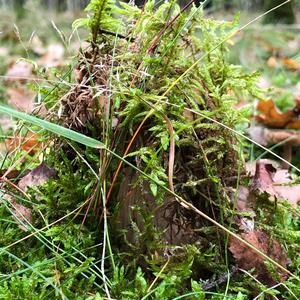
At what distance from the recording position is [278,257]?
1.05 m

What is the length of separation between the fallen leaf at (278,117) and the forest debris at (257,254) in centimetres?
109

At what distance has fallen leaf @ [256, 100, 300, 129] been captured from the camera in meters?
2.04

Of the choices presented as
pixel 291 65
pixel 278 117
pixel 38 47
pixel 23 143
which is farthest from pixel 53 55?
pixel 23 143

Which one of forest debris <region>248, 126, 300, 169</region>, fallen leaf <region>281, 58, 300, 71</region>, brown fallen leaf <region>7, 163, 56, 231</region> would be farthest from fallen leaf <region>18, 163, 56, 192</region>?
fallen leaf <region>281, 58, 300, 71</region>

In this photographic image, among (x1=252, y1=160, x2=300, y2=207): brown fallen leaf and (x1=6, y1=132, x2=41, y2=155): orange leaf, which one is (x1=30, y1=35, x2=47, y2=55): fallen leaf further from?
(x1=252, y1=160, x2=300, y2=207): brown fallen leaf

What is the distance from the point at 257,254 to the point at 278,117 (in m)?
1.16

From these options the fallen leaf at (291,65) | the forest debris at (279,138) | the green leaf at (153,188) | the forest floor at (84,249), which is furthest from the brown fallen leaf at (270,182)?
the fallen leaf at (291,65)

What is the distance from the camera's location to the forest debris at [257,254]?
995 millimetres

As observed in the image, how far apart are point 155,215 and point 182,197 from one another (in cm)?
7

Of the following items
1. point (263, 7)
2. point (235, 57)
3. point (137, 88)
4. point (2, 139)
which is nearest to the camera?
point (137, 88)

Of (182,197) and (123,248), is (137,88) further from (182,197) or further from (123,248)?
(123,248)

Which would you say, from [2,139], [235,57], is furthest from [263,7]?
[2,139]

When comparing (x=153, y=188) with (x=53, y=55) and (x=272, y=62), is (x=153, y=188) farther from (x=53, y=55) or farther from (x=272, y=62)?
(x=53, y=55)

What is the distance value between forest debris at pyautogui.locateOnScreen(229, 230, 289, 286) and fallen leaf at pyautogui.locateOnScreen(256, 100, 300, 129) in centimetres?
109
